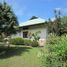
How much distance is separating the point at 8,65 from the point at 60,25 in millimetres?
9061

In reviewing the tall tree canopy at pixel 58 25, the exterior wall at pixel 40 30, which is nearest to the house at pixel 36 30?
the exterior wall at pixel 40 30

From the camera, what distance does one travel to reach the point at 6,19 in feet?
76.5

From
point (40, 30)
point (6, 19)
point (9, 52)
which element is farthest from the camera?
point (40, 30)

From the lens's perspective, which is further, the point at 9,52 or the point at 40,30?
the point at 40,30

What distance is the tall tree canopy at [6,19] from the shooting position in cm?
2305

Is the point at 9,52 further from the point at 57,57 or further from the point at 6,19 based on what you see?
the point at 57,57

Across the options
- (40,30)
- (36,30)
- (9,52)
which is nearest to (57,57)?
(9,52)

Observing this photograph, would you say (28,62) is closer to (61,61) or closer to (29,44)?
(61,61)

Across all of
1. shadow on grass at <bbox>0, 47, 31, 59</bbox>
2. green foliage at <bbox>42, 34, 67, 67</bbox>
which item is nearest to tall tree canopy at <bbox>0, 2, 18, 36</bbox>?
shadow on grass at <bbox>0, 47, 31, 59</bbox>

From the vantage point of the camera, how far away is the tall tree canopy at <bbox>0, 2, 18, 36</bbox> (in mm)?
23048

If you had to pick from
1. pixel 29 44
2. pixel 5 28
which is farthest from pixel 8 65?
pixel 29 44

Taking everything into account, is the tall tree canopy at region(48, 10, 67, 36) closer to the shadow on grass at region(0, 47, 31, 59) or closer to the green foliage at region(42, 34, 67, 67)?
the shadow on grass at region(0, 47, 31, 59)

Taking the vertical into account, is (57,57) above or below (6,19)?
below

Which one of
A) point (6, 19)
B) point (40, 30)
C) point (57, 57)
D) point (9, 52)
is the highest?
point (6, 19)
